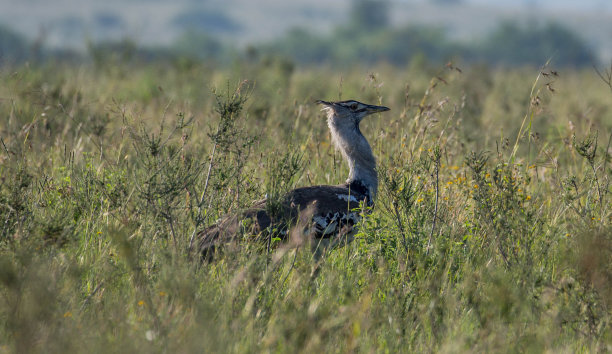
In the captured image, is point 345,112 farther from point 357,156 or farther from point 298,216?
point 298,216

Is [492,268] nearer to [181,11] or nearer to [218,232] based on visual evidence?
[218,232]

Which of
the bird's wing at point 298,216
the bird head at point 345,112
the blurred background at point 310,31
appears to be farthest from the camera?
the blurred background at point 310,31

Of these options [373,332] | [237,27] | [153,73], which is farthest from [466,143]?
[237,27]

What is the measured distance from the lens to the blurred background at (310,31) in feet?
106

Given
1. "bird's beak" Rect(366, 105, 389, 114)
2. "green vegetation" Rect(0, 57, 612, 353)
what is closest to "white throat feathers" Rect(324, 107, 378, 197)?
"bird's beak" Rect(366, 105, 389, 114)

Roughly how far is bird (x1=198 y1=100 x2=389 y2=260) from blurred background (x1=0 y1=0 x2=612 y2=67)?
1.97 meters

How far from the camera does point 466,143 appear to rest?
556 centimetres

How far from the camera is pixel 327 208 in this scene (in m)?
3.84

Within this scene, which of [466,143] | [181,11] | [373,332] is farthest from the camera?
[181,11]

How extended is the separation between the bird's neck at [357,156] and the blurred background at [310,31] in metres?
2.26

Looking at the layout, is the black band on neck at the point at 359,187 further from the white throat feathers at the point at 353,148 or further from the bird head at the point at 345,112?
the bird head at the point at 345,112

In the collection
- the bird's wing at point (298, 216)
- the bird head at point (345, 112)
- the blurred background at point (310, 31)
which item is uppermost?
the bird head at point (345, 112)

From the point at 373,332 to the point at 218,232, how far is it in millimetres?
1057

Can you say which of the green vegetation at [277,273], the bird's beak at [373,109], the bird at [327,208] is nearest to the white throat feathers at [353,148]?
the bird at [327,208]
